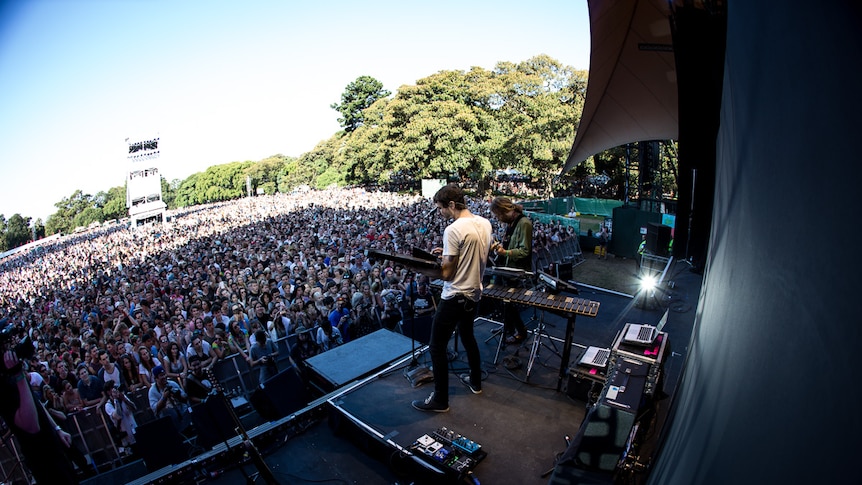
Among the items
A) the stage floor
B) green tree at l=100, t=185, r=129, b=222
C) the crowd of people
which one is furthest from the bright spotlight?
green tree at l=100, t=185, r=129, b=222

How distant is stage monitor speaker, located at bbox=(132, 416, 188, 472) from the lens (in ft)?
12.5

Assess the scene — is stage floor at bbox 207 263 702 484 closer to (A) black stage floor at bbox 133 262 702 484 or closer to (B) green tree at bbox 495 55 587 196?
(A) black stage floor at bbox 133 262 702 484

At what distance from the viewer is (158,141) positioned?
1676 inches

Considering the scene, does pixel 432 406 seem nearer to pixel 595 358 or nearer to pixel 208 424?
pixel 595 358

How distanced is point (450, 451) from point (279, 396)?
2.06 m


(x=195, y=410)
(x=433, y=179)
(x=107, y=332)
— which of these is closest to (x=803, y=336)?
(x=195, y=410)

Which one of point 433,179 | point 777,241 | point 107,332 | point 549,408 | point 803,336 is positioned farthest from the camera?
point 433,179

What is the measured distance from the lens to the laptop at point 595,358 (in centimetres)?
379

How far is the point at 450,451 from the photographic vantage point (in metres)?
3.12

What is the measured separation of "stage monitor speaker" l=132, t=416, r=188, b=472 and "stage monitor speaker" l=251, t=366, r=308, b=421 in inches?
30.3

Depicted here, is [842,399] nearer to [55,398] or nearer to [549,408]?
[549,408]

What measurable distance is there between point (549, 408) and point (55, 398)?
6492 millimetres

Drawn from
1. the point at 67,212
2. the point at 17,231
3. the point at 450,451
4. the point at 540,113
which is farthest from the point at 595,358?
the point at 67,212

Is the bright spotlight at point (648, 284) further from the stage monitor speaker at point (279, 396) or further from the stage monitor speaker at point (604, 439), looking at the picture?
the stage monitor speaker at point (279, 396)
